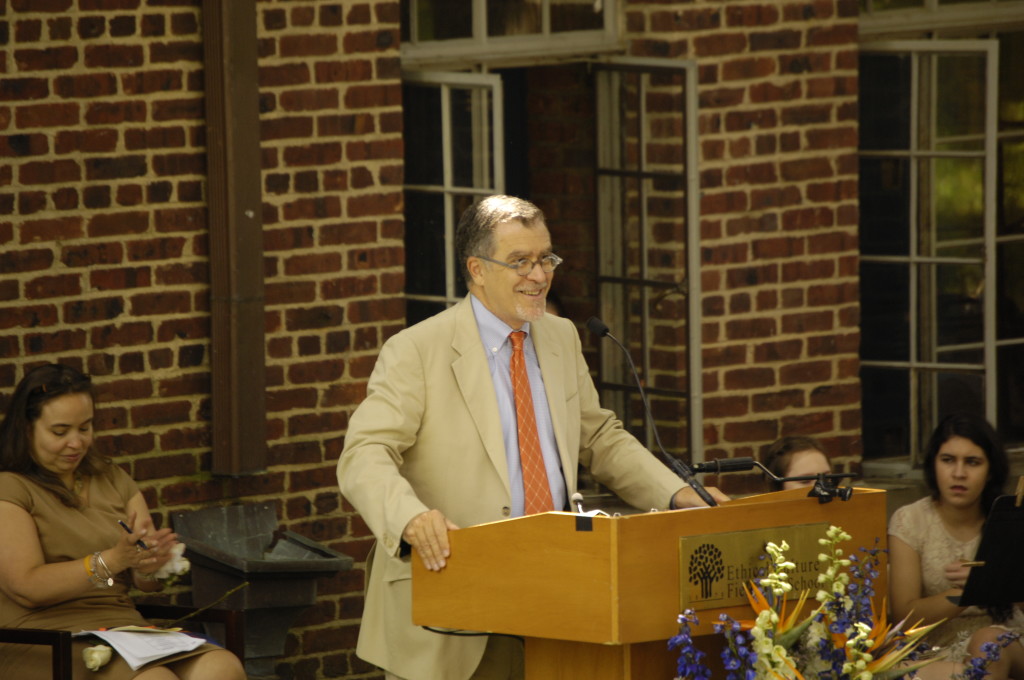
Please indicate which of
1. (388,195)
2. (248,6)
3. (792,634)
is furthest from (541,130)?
(792,634)

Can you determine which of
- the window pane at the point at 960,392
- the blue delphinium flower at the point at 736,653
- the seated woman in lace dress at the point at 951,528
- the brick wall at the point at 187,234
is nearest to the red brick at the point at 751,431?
the window pane at the point at 960,392

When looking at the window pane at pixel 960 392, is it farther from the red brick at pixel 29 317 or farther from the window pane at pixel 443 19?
the red brick at pixel 29 317

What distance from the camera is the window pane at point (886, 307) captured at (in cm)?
682

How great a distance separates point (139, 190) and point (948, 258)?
11.0 ft

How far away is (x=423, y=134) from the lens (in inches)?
235

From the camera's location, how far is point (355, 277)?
5.72 m

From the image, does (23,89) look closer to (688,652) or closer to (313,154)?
(313,154)

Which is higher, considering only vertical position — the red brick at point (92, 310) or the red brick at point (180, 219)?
the red brick at point (180, 219)

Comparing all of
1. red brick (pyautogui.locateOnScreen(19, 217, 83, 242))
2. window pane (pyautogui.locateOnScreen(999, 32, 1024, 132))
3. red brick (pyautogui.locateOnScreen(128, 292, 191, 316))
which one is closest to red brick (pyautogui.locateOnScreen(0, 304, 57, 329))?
red brick (pyautogui.locateOnScreen(19, 217, 83, 242))

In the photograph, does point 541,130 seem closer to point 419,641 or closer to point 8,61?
point 8,61

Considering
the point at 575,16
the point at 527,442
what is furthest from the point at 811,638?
the point at 575,16

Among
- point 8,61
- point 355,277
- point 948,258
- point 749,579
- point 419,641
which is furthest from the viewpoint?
point 948,258

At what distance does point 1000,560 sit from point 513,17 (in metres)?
2.89

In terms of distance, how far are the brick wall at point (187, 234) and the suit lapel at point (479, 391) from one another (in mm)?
1703
